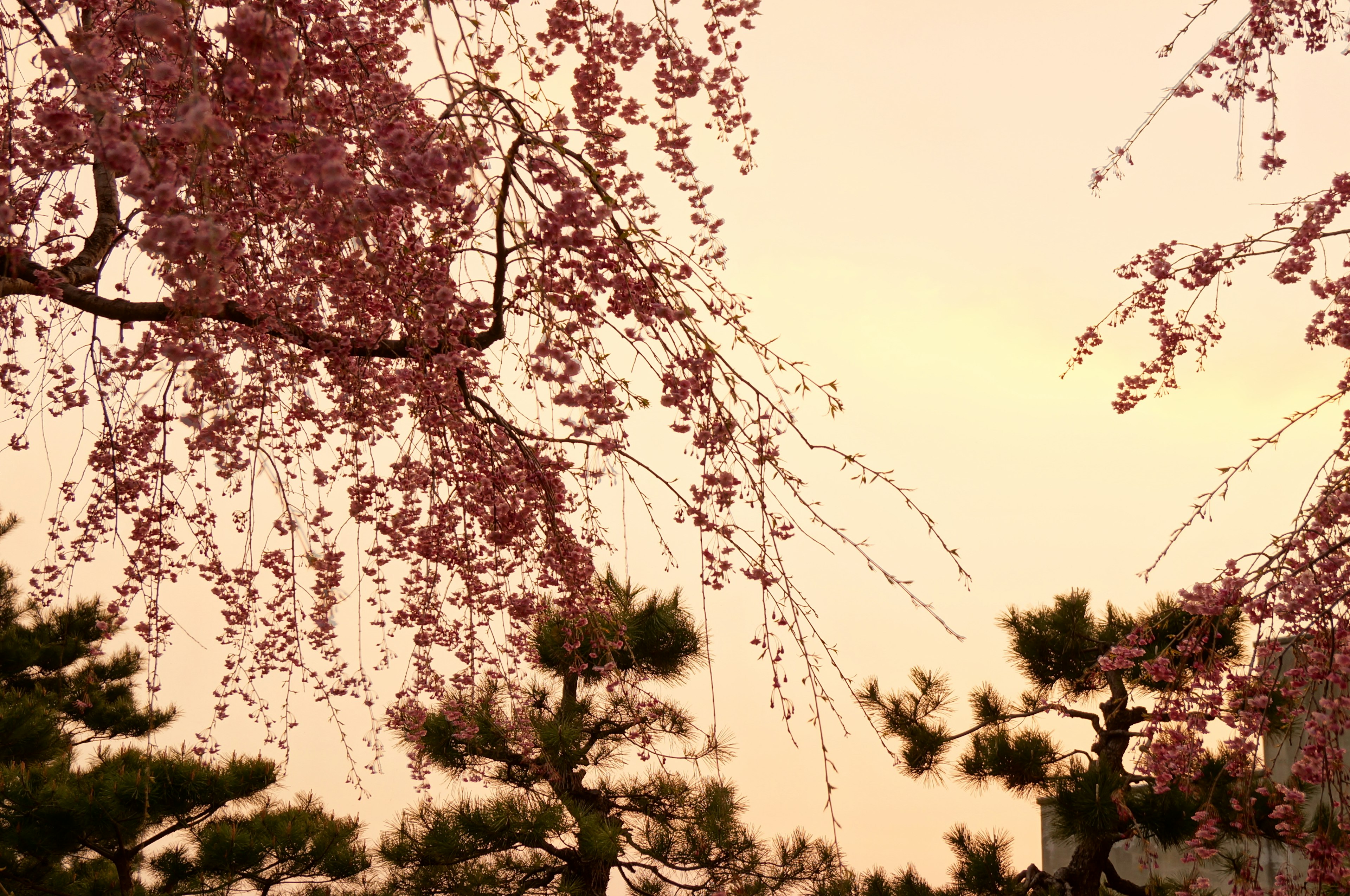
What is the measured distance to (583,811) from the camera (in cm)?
389

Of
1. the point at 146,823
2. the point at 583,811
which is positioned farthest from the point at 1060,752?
the point at 146,823

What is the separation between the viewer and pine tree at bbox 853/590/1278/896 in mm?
3734

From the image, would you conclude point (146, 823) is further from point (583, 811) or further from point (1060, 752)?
point (1060, 752)

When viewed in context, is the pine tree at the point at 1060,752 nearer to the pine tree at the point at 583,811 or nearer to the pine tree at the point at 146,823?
the pine tree at the point at 583,811

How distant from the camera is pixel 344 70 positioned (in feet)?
4.60

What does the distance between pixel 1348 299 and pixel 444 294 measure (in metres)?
2.04

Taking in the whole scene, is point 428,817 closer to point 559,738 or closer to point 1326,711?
point 559,738

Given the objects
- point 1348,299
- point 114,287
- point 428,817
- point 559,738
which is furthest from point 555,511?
point 428,817

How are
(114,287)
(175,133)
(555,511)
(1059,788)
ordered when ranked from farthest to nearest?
1. (1059,788)
2. (114,287)
3. (555,511)
4. (175,133)

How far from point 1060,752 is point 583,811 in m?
1.85

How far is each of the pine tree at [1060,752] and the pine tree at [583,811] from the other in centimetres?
55

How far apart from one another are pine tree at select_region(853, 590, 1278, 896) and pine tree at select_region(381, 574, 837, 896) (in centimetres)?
55

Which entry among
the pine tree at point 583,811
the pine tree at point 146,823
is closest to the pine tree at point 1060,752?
the pine tree at point 583,811

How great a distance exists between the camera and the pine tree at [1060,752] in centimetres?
373
